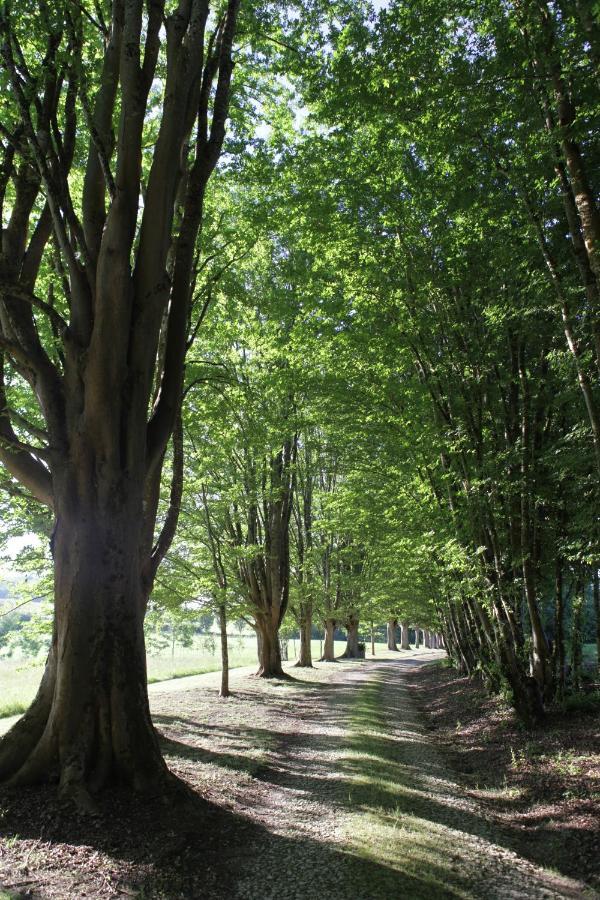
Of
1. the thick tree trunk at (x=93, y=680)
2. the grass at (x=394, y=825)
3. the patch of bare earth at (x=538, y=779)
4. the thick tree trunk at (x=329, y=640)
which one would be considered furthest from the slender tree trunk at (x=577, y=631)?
the thick tree trunk at (x=329, y=640)

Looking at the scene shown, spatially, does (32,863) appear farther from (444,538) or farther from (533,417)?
(533,417)

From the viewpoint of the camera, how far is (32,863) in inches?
152

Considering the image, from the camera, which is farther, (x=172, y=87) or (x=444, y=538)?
(x=444, y=538)

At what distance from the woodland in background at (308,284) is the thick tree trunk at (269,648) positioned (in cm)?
781

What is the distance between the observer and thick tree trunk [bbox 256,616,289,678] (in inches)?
754

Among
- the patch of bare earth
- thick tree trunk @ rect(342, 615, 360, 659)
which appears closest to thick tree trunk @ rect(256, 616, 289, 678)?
the patch of bare earth

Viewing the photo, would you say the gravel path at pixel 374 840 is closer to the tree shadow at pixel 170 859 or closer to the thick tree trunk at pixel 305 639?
the tree shadow at pixel 170 859

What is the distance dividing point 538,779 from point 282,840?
3517mm

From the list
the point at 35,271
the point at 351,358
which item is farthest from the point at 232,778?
the point at 351,358

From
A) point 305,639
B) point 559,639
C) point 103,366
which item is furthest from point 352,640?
point 103,366

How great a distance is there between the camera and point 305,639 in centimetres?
2572

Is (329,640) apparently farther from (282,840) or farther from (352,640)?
(282,840)

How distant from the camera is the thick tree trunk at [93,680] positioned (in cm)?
493

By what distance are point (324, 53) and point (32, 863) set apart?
942 centimetres
